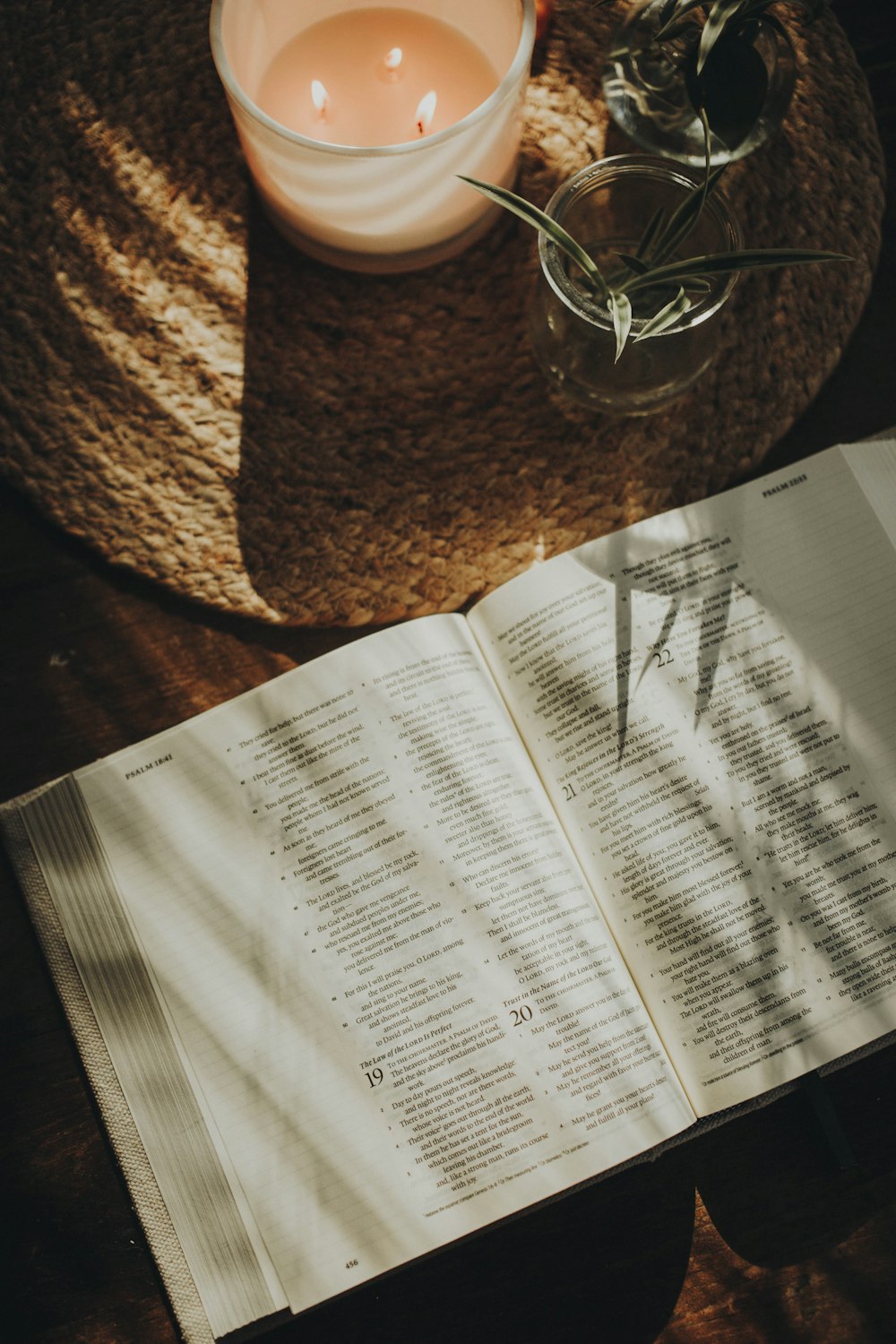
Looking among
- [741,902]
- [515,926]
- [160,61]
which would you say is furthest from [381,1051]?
[160,61]

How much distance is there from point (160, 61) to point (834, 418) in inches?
17.7

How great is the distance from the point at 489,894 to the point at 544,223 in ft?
1.12

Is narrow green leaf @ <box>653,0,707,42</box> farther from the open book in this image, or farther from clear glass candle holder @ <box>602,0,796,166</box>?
the open book

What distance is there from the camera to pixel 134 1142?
1.66 feet

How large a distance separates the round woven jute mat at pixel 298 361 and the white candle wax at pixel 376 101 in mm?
38

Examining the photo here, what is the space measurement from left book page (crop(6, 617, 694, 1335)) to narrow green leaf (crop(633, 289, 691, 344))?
19cm

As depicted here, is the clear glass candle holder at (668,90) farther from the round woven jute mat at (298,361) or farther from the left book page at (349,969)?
the left book page at (349,969)

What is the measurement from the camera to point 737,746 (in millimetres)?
529

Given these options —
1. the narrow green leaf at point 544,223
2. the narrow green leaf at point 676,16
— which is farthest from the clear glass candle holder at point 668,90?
the narrow green leaf at point 544,223

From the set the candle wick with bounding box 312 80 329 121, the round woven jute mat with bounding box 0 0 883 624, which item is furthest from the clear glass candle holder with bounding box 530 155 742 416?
the candle wick with bounding box 312 80 329 121

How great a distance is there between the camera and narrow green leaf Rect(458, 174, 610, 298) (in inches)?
17.0

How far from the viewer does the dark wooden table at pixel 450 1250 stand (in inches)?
20.9

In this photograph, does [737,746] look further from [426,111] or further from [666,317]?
[426,111]

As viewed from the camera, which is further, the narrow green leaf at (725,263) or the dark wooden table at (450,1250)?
the dark wooden table at (450,1250)
